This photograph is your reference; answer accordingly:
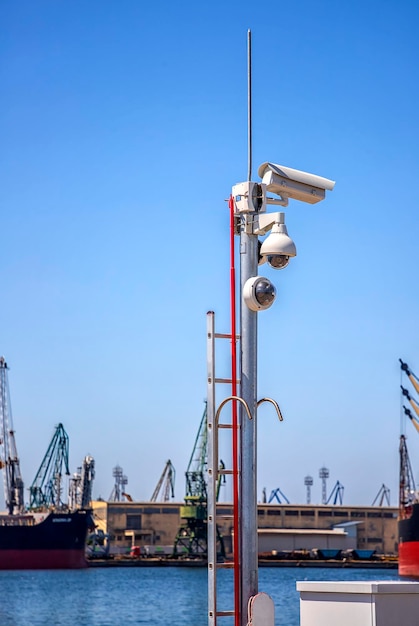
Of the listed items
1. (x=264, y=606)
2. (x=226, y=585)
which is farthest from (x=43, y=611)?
(x=264, y=606)

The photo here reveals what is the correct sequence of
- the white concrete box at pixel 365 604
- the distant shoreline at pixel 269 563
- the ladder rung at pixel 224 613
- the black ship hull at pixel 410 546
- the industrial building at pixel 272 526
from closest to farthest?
the white concrete box at pixel 365 604 → the ladder rung at pixel 224 613 → the black ship hull at pixel 410 546 → the distant shoreline at pixel 269 563 → the industrial building at pixel 272 526

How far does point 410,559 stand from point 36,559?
137ft

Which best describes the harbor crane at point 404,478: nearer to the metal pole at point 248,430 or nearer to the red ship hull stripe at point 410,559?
the red ship hull stripe at point 410,559

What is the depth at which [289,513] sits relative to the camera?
6004 inches

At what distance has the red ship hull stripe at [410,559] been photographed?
91875mm

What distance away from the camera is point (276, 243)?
25.9 ft

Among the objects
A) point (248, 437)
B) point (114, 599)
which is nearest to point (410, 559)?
point (114, 599)

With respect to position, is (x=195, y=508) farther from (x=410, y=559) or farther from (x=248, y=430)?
(x=248, y=430)

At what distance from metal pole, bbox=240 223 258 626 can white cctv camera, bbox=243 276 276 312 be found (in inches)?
4.9

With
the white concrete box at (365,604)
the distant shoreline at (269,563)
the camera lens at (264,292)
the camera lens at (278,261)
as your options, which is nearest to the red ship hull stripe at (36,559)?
the distant shoreline at (269,563)

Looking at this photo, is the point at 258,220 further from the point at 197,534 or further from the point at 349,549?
the point at 349,549

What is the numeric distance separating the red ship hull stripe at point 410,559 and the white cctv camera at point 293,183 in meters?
87.2

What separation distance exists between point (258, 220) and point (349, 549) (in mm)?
147116

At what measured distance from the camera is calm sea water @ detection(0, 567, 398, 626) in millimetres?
58562
